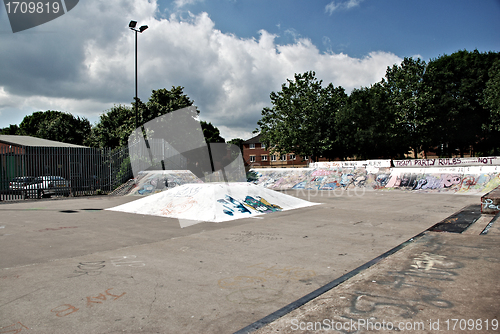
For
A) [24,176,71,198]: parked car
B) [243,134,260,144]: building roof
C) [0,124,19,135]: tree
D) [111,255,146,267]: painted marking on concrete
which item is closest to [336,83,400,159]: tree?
[24,176,71,198]: parked car

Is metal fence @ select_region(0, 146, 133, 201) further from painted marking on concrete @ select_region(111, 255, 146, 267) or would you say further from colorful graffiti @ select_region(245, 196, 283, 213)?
painted marking on concrete @ select_region(111, 255, 146, 267)

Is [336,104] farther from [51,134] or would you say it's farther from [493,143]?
[51,134]

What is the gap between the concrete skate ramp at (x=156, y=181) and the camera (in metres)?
21.1

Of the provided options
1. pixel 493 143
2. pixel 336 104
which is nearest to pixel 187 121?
pixel 336 104

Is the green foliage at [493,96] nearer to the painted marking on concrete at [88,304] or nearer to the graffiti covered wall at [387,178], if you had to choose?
the graffiti covered wall at [387,178]

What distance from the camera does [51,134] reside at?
43531 mm

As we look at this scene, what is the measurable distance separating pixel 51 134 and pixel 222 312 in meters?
49.1

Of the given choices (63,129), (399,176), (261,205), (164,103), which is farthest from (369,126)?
(63,129)

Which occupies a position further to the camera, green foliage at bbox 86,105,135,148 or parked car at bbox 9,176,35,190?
green foliage at bbox 86,105,135,148

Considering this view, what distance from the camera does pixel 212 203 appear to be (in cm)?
1136

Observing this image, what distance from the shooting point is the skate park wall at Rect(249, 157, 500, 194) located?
70.0 ft

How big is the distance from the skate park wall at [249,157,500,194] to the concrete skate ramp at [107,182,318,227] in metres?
13.3

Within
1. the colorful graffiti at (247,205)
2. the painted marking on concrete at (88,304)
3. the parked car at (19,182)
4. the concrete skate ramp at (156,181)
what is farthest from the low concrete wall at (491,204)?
the parked car at (19,182)

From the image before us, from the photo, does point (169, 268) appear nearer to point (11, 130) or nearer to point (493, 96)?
point (493, 96)
